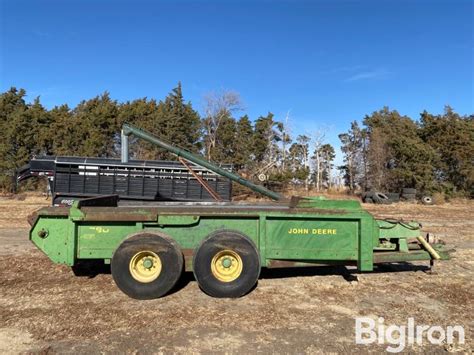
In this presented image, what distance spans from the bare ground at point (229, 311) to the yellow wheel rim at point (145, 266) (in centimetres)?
33

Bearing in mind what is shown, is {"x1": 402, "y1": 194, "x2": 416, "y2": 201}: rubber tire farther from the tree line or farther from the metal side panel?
the metal side panel

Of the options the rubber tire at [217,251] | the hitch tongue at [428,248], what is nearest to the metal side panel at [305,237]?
the rubber tire at [217,251]

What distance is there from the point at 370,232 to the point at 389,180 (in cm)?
2999

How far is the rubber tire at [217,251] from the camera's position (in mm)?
5340

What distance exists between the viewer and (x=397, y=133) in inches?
1468

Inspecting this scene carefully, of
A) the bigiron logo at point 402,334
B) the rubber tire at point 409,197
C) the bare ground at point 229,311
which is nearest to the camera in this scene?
the bare ground at point 229,311

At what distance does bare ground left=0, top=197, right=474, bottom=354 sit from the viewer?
13.4 ft

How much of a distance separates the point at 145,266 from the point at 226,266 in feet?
3.60

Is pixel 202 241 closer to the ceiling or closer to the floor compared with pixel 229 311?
closer to the ceiling

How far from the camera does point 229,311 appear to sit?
4.96m

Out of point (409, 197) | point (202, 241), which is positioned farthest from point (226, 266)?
point (409, 197)

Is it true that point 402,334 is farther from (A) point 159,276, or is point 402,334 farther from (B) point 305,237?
(A) point 159,276

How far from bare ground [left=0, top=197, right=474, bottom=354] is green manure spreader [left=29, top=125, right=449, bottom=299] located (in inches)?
13.2

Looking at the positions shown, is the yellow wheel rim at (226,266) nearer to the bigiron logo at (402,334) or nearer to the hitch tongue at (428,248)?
the bigiron logo at (402,334)
